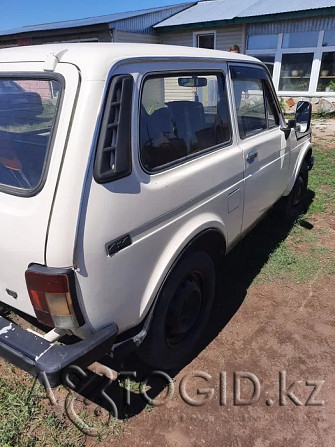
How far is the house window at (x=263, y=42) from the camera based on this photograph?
12555mm

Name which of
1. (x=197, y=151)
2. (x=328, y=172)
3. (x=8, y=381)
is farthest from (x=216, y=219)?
(x=328, y=172)

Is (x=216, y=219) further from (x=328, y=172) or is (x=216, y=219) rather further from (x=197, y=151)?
(x=328, y=172)

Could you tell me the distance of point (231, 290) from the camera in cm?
319

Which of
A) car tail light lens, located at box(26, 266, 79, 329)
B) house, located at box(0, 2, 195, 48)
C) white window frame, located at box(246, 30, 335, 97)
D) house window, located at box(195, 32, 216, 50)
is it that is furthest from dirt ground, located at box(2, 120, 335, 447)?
house window, located at box(195, 32, 216, 50)

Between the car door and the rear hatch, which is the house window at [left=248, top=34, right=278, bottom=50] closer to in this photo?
the car door

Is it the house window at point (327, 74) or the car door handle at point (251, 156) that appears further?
the house window at point (327, 74)

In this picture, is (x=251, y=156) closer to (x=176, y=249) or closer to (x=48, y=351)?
(x=176, y=249)

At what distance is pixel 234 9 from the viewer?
44.7ft

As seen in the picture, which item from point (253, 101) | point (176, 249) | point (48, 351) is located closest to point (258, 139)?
point (253, 101)

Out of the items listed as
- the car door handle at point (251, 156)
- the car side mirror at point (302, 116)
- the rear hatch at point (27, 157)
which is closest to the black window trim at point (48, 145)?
the rear hatch at point (27, 157)

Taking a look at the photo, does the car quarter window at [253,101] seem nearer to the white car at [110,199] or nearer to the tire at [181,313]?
the white car at [110,199]

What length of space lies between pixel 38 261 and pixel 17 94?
0.94 m

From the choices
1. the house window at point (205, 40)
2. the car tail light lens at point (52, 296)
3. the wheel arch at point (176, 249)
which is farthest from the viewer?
the house window at point (205, 40)

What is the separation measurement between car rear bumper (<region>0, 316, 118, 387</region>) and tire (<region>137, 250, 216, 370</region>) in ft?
1.43
